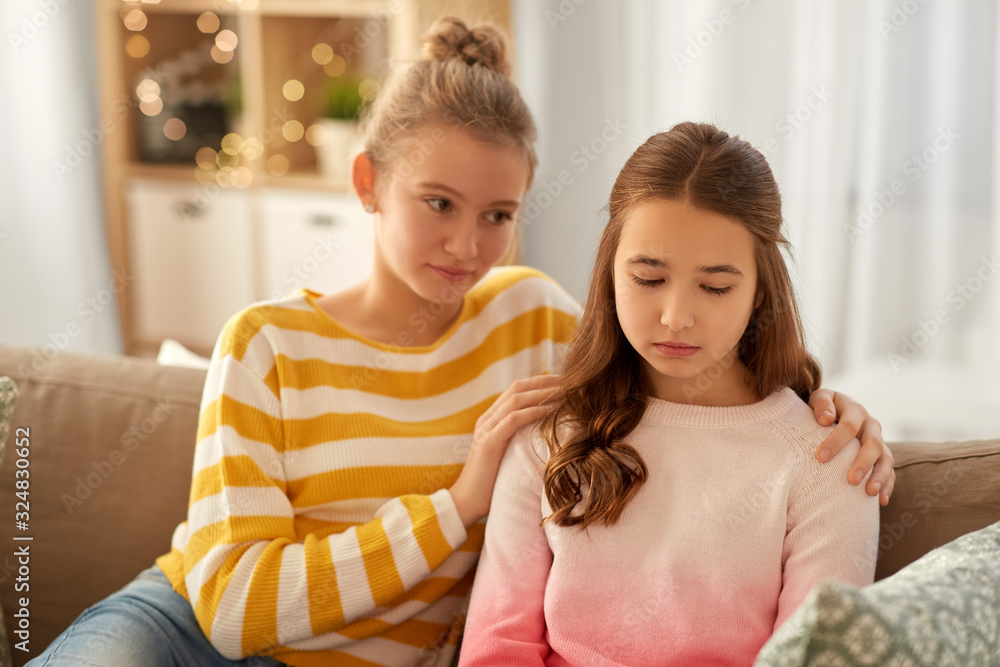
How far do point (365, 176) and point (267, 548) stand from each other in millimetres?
582

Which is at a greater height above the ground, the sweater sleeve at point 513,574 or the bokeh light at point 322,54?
the bokeh light at point 322,54

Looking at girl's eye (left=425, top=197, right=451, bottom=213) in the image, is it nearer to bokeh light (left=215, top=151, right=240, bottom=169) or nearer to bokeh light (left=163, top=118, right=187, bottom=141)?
bokeh light (left=215, top=151, right=240, bottom=169)

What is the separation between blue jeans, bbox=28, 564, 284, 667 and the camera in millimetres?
1163

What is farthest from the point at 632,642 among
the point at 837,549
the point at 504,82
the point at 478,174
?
the point at 504,82

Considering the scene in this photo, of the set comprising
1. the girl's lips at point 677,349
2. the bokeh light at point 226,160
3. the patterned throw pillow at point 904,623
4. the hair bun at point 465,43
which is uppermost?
the hair bun at point 465,43

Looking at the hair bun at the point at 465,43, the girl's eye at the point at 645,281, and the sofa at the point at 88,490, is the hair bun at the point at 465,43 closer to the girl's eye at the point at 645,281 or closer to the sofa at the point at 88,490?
the girl's eye at the point at 645,281

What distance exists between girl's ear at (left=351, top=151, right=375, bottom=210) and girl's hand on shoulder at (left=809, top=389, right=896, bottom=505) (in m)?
0.72

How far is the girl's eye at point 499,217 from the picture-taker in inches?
52.7

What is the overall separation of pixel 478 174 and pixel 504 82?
19 centimetres

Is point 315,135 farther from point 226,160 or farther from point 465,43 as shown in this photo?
point 465,43

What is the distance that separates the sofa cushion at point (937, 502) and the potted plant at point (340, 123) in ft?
7.72

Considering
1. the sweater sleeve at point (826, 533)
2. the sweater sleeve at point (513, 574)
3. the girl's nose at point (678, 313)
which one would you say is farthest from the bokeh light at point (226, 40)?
the sweater sleeve at point (826, 533)

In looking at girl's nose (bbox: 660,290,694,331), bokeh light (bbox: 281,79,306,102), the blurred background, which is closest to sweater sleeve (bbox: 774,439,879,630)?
girl's nose (bbox: 660,290,694,331)

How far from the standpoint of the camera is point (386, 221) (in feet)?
4.49
